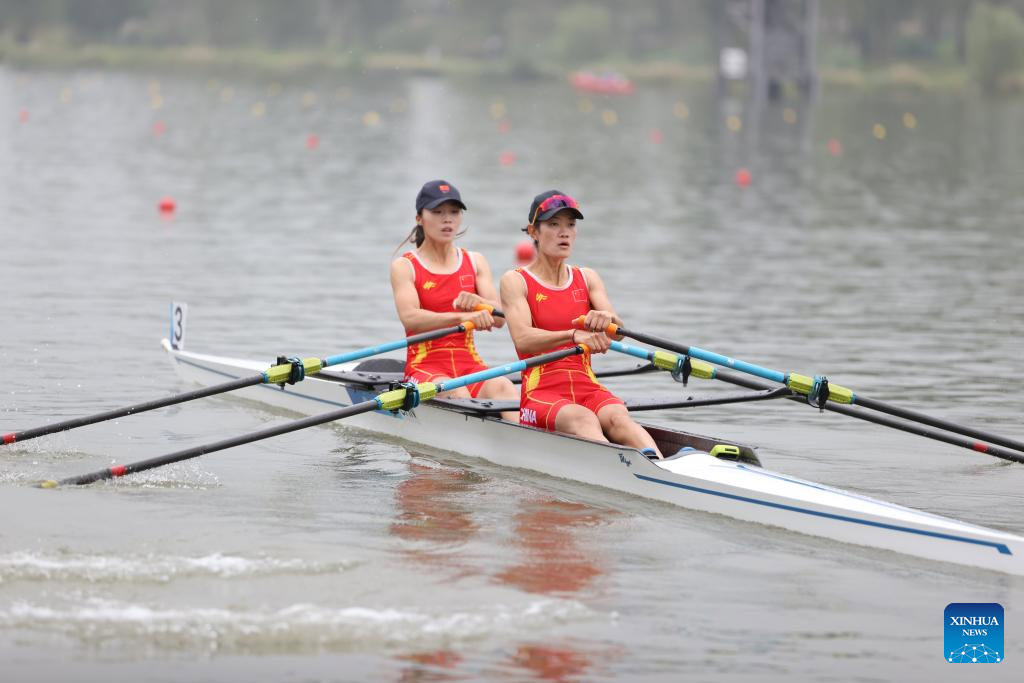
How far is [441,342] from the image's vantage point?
10.1 metres

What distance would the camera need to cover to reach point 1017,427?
10.8 m

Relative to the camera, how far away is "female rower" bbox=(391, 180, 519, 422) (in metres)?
9.87

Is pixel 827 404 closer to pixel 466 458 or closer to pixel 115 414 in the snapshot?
pixel 466 458

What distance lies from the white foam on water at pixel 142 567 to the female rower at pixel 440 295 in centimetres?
269

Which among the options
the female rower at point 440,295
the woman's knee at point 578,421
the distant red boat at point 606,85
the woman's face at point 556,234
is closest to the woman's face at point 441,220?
the female rower at point 440,295

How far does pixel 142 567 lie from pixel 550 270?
3027mm

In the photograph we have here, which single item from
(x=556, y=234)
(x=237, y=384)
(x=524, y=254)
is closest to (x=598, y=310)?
(x=556, y=234)

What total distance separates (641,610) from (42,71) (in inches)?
2741

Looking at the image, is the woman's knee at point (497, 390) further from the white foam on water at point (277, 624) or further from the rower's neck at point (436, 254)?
the white foam on water at point (277, 624)

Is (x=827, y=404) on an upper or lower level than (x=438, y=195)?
lower

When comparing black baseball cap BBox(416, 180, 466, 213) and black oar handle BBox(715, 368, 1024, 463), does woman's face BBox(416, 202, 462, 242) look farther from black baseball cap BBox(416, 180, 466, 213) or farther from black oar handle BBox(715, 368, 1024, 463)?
black oar handle BBox(715, 368, 1024, 463)

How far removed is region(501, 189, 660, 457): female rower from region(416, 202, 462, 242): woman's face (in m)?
0.88

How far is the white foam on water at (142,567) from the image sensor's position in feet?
23.3

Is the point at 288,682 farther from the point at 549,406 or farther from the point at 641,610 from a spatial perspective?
the point at 549,406
